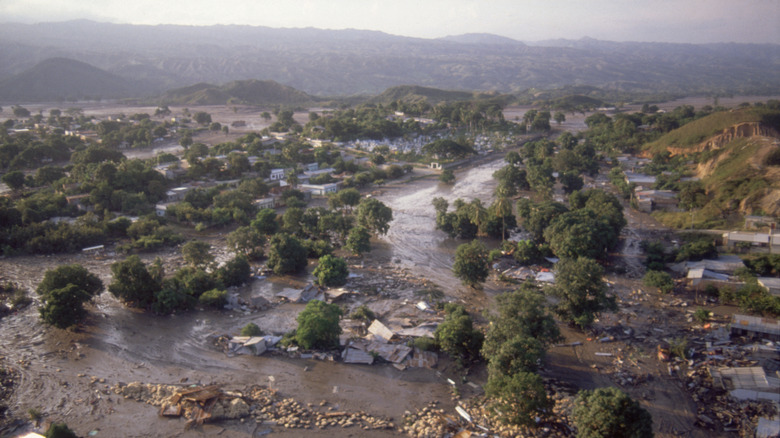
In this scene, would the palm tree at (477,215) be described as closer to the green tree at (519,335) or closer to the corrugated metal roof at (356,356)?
the green tree at (519,335)

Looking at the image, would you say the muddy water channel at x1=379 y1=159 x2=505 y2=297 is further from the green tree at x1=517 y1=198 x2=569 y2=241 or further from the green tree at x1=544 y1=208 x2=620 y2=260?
the green tree at x1=544 y1=208 x2=620 y2=260

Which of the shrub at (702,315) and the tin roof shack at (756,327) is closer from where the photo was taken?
the tin roof shack at (756,327)

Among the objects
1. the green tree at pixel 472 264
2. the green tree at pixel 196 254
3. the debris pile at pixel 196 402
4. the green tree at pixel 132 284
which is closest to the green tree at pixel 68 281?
the green tree at pixel 132 284

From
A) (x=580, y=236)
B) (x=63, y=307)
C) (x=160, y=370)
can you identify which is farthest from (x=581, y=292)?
(x=63, y=307)

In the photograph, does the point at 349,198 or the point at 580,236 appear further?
the point at 349,198

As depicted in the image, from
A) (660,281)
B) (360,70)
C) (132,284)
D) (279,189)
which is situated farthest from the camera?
(360,70)

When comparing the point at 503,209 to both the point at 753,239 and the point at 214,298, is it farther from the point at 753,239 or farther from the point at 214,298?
the point at 214,298

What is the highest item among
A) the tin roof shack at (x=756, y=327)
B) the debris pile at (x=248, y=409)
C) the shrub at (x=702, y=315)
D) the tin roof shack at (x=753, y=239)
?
the tin roof shack at (x=753, y=239)
